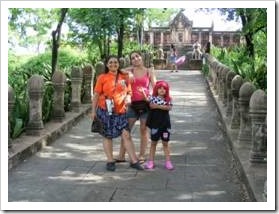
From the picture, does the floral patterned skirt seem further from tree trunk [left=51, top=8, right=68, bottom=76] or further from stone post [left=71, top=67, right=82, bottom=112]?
tree trunk [left=51, top=8, right=68, bottom=76]

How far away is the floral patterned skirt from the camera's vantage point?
7977 mm

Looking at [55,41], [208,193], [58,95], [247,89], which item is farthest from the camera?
[55,41]

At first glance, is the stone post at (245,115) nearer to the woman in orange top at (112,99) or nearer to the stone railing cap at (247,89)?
the stone railing cap at (247,89)

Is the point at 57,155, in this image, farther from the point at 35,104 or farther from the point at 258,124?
Result: the point at 258,124

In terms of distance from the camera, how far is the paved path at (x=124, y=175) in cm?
704

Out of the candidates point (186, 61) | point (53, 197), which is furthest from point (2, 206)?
point (186, 61)

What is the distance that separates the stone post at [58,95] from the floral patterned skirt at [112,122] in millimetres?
3327

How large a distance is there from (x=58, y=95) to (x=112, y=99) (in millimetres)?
3642

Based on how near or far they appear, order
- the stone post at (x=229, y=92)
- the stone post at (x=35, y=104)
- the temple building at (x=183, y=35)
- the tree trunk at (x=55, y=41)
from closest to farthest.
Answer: the stone post at (x=35, y=104) → the stone post at (x=229, y=92) → the tree trunk at (x=55, y=41) → the temple building at (x=183, y=35)

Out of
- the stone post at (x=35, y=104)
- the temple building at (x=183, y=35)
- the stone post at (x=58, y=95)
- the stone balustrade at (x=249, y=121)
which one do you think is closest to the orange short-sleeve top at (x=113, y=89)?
the stone balustrade at (x=249, y=121)

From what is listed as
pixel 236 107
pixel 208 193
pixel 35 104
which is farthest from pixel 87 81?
pixel 208 193

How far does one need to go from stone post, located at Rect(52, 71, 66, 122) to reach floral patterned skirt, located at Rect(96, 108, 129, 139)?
333cm

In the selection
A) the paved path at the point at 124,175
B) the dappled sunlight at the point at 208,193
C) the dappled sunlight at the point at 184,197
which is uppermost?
the paved path at the point at 124,175

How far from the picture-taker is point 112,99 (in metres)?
7.90
